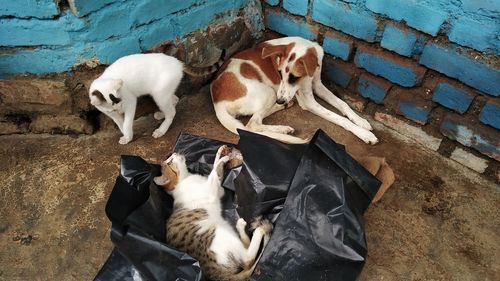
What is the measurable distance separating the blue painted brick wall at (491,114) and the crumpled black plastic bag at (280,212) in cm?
103

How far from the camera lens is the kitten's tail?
9.54ft

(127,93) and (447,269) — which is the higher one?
(127,93)

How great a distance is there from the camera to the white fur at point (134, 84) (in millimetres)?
2447

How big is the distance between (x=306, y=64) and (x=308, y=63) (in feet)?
0.07

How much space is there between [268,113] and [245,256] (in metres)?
1.42

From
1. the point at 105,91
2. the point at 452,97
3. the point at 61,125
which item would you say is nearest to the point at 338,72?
the point at 452,97

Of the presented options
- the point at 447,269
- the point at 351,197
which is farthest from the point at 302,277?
the point at 447,269

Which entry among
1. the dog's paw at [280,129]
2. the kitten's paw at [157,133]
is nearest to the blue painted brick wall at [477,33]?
the dog's paw at [280,129]

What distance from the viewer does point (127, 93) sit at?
8.60 ft

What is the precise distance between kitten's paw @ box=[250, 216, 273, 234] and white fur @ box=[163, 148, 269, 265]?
0.04 meters

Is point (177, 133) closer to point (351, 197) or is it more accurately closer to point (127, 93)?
point (127, 93)

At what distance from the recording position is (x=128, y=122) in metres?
2.79

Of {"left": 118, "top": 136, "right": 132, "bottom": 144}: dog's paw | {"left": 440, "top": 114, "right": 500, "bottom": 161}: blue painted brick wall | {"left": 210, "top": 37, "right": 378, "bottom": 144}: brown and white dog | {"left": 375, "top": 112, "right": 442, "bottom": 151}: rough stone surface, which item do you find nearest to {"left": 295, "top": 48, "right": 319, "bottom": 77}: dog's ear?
{"left": 210, "top": 37, "right": 378, "bottom": 144}: brown and white dog

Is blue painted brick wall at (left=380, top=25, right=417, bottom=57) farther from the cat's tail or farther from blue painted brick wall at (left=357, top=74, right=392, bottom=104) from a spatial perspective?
the cat's tail
